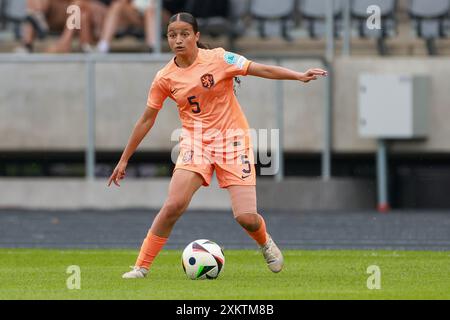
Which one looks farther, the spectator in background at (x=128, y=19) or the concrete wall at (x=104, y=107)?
the spectator in background at (x=128, y=19)

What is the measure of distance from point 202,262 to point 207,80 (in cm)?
146

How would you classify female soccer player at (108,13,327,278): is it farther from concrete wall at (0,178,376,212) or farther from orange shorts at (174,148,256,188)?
concrete wall at (0,178,376,212)

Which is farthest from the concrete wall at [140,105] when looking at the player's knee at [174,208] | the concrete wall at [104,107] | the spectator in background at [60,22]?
the player's knee at [174,208]

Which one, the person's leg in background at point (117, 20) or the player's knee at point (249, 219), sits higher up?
the person's leg in background at point (117, 20)

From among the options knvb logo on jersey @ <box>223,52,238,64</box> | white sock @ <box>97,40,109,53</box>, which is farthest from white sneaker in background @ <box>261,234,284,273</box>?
white sock @ <box>97,40,109,53</box>

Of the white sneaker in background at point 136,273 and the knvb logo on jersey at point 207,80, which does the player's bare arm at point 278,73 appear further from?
the white sneaker in background at point 136,273

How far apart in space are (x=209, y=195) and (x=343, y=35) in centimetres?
328

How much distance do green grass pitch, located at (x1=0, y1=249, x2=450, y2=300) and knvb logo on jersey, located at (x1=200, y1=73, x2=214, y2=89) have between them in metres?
1.56

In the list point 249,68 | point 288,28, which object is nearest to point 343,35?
point 288,28

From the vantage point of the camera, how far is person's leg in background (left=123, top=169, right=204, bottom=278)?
37.2 feet

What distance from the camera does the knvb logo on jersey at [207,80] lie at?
11430mm

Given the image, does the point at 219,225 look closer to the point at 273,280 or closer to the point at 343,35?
the point at 343,35

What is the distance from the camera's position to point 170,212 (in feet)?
37.3

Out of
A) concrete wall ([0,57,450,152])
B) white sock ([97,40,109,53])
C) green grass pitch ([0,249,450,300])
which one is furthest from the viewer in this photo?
white sock ([97,40,109,53])
